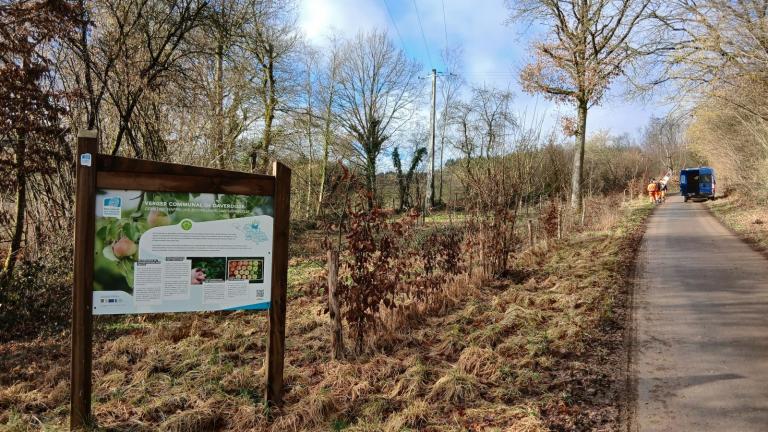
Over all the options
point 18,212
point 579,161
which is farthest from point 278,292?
point 579,161

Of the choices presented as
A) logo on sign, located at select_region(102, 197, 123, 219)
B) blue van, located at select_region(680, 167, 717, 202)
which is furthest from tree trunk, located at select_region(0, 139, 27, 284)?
blue van, located at select_region(680, 167, 717, 202)

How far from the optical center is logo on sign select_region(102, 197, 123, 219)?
342 cm

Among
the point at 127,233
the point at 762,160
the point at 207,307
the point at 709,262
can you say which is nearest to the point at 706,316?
the point at 709,262

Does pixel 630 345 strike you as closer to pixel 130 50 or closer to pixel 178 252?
pixel 178 252

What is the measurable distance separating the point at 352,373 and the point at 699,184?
37.1 metres

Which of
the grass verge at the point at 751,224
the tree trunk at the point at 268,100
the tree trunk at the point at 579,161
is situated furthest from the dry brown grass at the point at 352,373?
the tree trunk at the point at 268,100

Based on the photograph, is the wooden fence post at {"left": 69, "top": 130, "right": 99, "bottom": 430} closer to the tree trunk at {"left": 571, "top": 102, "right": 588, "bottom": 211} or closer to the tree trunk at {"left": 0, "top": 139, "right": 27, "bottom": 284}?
the tree trunk at {"left": 0, "top": 139, "right": 27, "bottom": 284}

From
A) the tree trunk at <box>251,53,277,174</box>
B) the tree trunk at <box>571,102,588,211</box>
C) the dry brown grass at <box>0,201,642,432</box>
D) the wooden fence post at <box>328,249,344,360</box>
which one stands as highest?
the tree trunk at <box>251,53,277,174</box>

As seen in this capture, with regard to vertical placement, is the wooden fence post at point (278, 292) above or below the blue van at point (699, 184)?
below

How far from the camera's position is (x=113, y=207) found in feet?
11.2

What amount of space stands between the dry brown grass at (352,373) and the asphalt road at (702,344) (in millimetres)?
469

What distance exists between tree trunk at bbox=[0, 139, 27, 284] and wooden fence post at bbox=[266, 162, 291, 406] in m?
6.36

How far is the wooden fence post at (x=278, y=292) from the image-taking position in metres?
3.85

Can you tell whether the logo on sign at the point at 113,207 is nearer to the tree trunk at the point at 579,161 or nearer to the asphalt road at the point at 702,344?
the asphalt road at the point at 702,344
